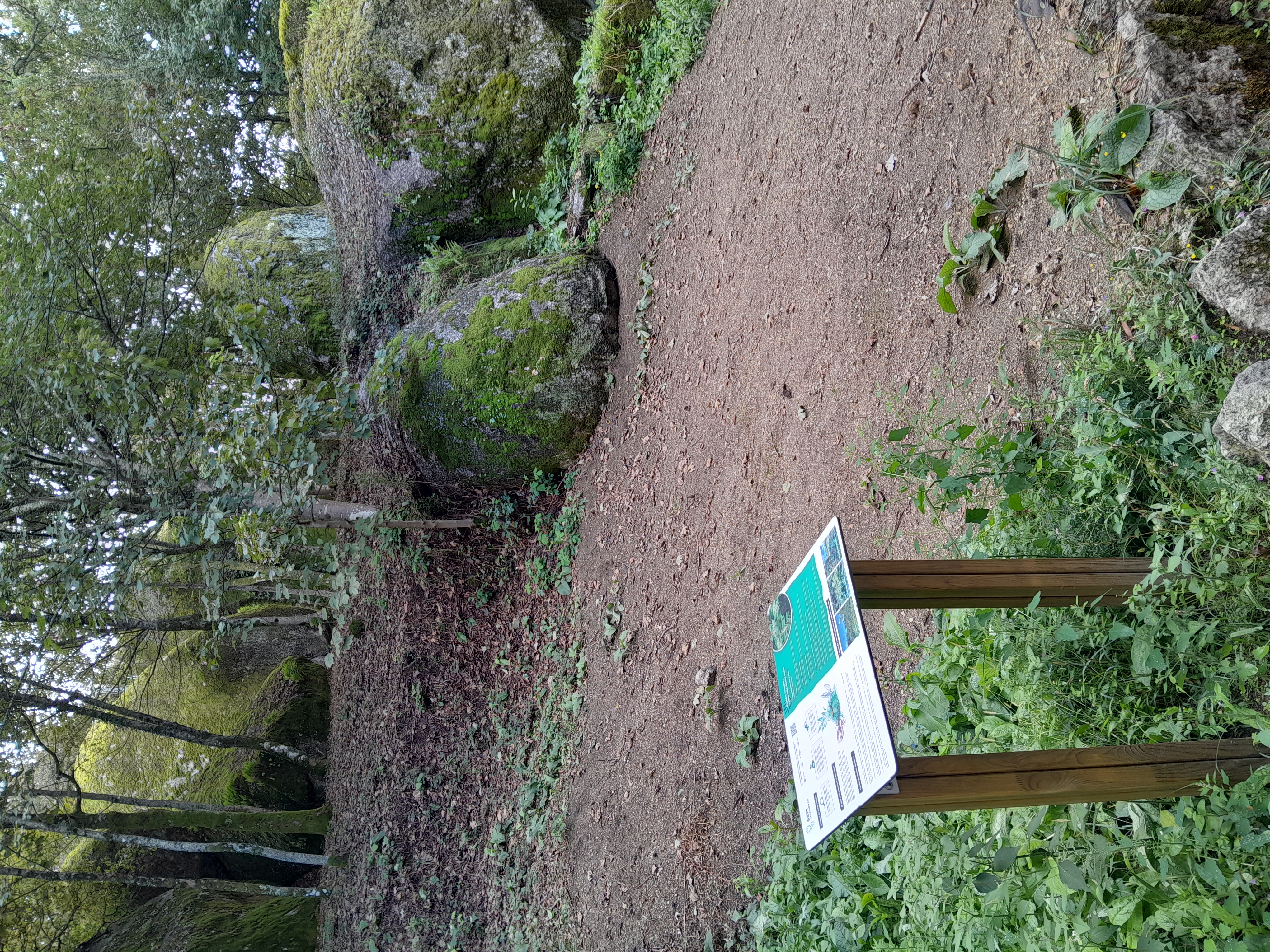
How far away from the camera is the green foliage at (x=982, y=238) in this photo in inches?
125

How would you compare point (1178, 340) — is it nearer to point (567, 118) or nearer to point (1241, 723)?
point (1241, 723)

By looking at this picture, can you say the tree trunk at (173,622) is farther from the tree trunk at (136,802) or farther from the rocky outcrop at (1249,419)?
the rocky outcrop at (1249,419)

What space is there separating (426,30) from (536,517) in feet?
14.7

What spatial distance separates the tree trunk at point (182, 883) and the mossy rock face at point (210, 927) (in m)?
0.14

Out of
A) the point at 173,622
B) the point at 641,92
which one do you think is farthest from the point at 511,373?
the point at 173,622

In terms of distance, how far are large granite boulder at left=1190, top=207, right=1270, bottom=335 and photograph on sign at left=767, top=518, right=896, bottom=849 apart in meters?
1.28

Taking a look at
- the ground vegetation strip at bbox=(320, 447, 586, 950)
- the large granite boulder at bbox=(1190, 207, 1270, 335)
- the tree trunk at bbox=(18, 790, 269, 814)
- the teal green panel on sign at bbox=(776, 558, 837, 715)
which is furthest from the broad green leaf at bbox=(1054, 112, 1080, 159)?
the tree trunk at bbox=(18, 790, 269, 814)

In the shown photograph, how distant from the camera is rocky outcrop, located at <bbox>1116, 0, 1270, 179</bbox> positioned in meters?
2.41

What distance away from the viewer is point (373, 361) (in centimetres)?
842

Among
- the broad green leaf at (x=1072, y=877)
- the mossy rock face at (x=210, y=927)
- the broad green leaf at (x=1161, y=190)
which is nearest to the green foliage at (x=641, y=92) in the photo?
the broad green leaf at (x=1161, y=190)

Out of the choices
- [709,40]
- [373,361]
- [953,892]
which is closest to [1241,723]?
[953,892]

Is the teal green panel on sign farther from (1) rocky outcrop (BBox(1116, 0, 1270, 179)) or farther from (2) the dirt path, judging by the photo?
(1) rocky outcrop (BBox(1116, 0, 1270, 179))

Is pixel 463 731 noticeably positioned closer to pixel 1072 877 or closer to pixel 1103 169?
pixel 1072 877

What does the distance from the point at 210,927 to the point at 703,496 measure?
23.3 ft
